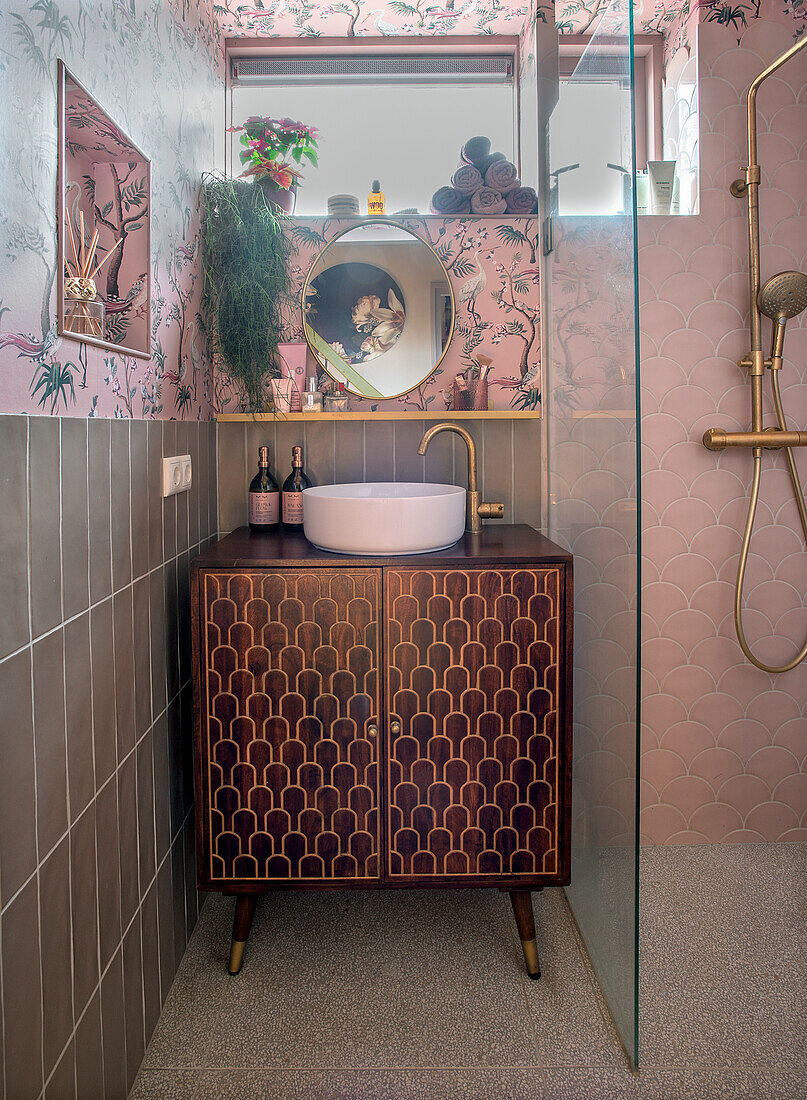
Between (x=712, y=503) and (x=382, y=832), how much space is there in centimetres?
127

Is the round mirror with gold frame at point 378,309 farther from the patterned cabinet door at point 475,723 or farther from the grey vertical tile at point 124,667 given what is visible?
the grey vertical tile at point 124,667

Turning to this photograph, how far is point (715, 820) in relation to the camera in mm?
2148

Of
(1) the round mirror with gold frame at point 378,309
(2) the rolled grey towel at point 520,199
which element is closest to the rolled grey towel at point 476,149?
(2) the rolled grey towel at point 520,199

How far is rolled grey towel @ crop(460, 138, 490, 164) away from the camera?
2.05 meters

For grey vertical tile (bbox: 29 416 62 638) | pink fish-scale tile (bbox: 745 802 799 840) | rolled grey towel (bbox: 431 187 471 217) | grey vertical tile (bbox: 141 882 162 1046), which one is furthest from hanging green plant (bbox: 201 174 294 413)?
pink fish-scale tile (bbox: 745 802 799 840)

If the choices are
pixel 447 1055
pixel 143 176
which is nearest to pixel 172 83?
pixel 143 176

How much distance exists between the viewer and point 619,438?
1324 mm

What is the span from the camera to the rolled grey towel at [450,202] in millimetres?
2053

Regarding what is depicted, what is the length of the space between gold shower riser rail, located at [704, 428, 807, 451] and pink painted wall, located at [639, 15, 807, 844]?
5cm

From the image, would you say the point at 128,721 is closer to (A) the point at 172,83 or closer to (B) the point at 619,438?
(B) the point at 619,438

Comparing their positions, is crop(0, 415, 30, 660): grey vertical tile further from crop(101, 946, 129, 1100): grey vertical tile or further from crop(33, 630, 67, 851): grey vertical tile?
crop(101, 946, 129, 1100): grey vertical tile

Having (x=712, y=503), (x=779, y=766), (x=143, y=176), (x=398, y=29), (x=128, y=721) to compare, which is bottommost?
(x=779, y=766)

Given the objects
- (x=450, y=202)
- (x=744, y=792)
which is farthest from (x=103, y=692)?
(x=744, y=792)

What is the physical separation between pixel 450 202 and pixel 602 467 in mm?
1031
